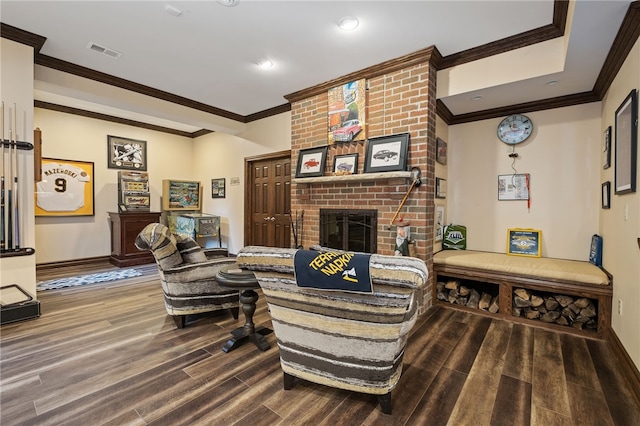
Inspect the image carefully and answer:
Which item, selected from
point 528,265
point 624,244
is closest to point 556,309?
point 528,265

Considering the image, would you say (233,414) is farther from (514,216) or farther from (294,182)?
(514,216)

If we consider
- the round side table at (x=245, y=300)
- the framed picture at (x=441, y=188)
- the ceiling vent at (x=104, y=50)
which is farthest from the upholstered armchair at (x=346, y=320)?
the ceiling vent at (x=104, y=50)

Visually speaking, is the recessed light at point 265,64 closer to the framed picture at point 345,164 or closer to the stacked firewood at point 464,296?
the framed picture at point 345,164

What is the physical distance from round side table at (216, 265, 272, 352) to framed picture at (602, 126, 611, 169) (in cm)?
339

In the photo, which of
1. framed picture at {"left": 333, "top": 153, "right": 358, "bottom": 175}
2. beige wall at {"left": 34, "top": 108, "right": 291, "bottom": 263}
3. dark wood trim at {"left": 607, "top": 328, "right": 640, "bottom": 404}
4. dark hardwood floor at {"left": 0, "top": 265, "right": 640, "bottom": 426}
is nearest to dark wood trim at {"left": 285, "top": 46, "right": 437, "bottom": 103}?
beige wall at {"left": 34, "top": 108, "right": 291, "bottom": 263}

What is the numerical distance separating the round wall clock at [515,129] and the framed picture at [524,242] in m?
1.10

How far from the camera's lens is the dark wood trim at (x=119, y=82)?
3293 millimetres

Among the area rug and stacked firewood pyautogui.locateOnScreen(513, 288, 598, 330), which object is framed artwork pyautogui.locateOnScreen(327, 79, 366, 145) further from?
the area rug

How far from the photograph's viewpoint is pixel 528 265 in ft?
9.82

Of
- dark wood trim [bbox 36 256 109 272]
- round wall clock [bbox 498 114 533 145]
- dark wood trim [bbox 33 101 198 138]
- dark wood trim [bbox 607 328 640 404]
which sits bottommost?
dark wood trim [bbox 607 328 640 404]

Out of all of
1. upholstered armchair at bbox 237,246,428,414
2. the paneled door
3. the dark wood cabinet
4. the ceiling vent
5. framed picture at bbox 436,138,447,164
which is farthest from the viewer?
the dark wood cabinet

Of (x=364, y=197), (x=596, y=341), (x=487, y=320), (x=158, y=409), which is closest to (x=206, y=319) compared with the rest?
(x=158, y=409)

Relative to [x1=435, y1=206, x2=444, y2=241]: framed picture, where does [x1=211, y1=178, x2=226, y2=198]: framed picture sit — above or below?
above

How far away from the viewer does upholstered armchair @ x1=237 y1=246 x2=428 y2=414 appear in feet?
4.47
